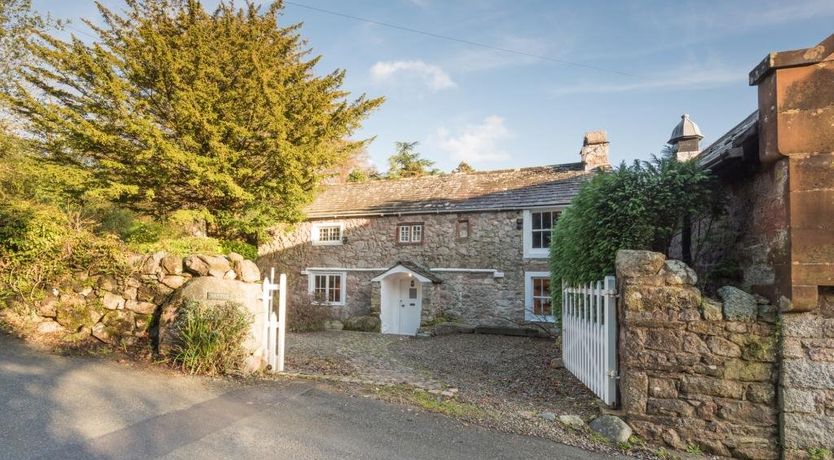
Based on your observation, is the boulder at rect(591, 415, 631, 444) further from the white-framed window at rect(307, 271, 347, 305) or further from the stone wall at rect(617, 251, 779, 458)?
the white-framed window at rect(307, 271, 347, 305)

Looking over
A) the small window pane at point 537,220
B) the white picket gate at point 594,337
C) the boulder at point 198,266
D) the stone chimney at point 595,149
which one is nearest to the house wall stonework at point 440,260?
the small window pane at point 537,220

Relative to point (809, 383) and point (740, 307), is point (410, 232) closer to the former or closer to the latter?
point (740, 307)

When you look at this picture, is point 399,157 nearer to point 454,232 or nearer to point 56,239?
point 454,232

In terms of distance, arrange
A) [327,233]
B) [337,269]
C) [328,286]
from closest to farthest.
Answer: [337,269], [328,286], [327,233]

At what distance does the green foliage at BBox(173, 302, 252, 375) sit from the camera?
248 inches

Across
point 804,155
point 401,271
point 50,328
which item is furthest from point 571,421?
point 401,271

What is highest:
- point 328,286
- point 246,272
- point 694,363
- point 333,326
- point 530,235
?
point 530,235

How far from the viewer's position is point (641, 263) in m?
5.18

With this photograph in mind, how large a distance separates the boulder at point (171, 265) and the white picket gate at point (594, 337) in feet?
22.0

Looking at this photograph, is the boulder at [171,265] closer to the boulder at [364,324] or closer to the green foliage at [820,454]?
the green foliage at [820,454]

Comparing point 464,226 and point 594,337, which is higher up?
point 464,226

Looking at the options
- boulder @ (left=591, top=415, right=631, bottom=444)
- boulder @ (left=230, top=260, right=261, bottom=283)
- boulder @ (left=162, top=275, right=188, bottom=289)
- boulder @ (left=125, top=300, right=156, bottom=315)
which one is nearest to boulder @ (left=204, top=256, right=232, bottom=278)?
boulder @ (left=230, top=260, right=261, bottom=283)

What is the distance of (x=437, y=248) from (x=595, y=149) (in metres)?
6.91

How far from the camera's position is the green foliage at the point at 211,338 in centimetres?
630
